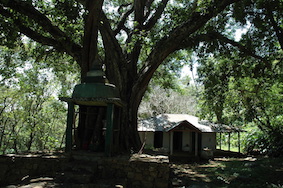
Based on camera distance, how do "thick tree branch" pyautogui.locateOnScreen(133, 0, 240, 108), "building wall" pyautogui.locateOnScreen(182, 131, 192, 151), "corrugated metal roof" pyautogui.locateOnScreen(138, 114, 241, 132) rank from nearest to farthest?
"thick tree branch" pyautogui.locateOnScreen(133, 0, 240, 108), "corrugated metal roof" pyautogui.locateOnScreen(138, 114, 241, 132), "building wall" pyautogui.locateOnScreen(182, 131, 192, 151)

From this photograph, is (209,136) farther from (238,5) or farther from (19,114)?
(19,114)

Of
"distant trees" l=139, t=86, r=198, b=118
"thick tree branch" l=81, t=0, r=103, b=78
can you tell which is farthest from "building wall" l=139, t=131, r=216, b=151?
"thick tree branch" l=81, t=0, r=103, b=78

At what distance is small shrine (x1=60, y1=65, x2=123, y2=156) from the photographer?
719cm

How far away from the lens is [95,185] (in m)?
5.82

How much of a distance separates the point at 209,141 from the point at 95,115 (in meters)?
14.3

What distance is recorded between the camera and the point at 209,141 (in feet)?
66.7

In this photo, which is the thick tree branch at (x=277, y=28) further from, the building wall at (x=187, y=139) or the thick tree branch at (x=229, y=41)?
the building wall at (x=187, y=139)

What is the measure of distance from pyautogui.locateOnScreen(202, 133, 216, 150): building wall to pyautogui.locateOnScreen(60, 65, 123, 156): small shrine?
1352 cm

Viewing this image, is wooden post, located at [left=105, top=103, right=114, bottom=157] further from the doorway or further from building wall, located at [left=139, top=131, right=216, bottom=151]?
the doorway

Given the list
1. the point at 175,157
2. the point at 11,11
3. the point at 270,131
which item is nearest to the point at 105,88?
the point at 11,11

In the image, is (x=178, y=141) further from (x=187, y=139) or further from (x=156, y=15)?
(x=156, y=15)

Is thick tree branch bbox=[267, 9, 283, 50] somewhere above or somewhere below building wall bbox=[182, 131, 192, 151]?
above

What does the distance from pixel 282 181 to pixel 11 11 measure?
1043 centimetres

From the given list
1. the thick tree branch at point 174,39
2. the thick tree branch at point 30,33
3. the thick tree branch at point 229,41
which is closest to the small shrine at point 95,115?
the thick tree branch at point 174,39
